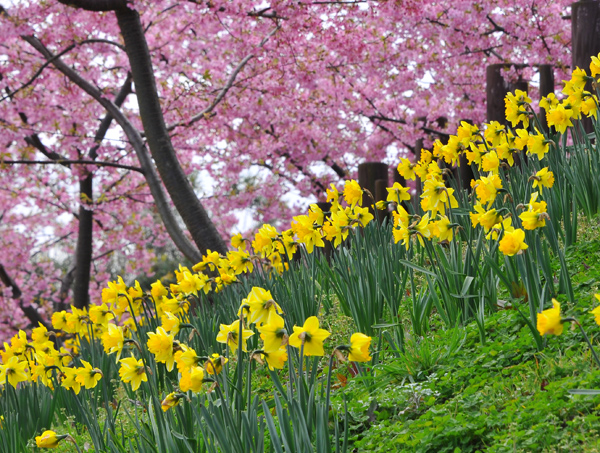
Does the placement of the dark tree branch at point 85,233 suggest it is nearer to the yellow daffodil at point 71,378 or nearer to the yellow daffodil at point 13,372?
the yellow daffodil at point 13,372

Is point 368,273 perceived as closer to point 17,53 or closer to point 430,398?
point 430,398

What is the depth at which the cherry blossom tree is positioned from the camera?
6.96 metres

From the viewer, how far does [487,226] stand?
2.21m

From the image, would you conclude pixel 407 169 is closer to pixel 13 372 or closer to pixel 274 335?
pixel 274 335

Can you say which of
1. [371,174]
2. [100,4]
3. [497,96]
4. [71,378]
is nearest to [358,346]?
[71,378]

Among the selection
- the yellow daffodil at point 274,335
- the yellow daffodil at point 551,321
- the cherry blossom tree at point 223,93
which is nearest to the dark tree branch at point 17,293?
the cherry blossom tree at point 223,93

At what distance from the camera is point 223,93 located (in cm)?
736

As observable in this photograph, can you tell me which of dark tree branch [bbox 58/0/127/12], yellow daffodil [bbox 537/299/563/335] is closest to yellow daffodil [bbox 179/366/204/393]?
yellow daffodil [bbox 537/299/563/335]

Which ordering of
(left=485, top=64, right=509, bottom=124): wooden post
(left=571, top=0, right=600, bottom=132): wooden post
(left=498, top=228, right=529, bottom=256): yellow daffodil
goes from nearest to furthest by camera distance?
(left=498, top=228, right=529, bottom=256): yellow daffodil, (left=571, top=0, right=600, bottom=132): wooden post, (left=485, top=64, right=509, bottom=124): wooden post

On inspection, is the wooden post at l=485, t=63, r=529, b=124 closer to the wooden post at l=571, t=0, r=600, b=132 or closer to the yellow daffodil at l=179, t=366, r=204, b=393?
the wooden post at l=571, t=0, r=600, b=132

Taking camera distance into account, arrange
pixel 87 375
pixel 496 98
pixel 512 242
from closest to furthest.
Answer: pixel 512 242
pixel 87 375
pixel 496 98

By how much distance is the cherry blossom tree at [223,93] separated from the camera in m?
6.96

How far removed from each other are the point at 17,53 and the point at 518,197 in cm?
749

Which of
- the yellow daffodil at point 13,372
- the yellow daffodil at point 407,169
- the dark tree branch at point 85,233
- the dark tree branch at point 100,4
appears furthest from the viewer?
the dark tree branch at point 85,233
